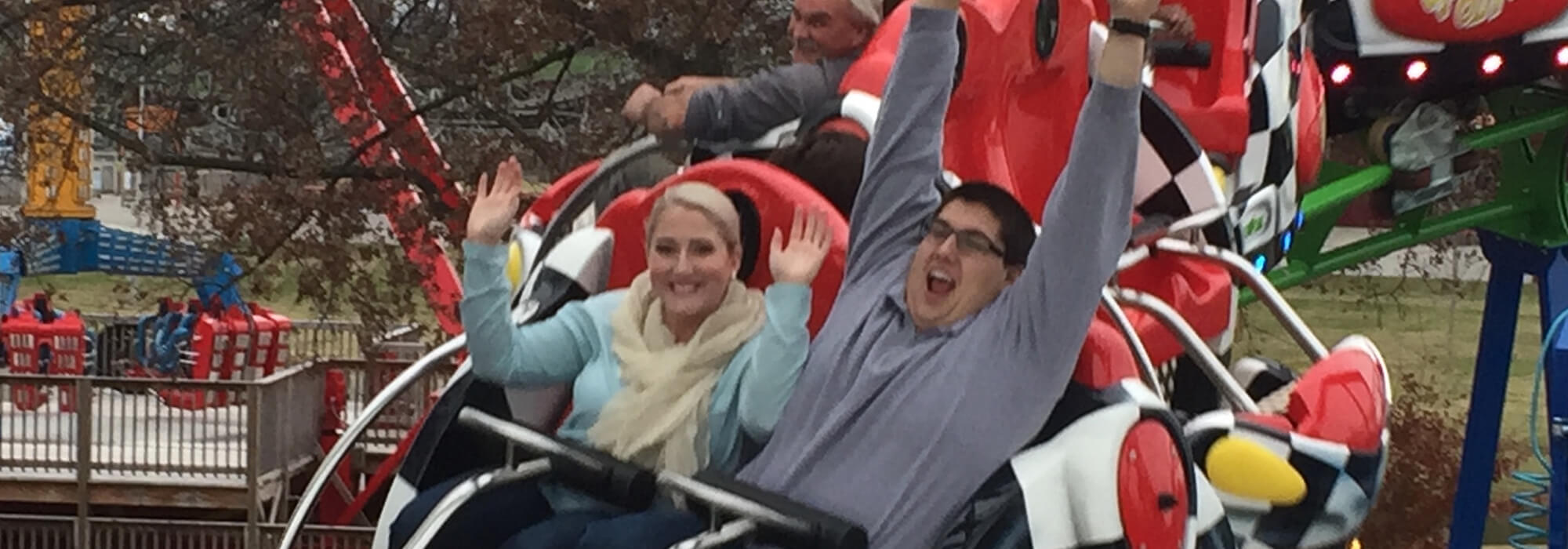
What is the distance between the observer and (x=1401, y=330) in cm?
1069

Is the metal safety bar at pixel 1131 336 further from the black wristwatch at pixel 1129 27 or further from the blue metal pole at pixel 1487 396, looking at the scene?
the blue metal pole at pixel 1487 396

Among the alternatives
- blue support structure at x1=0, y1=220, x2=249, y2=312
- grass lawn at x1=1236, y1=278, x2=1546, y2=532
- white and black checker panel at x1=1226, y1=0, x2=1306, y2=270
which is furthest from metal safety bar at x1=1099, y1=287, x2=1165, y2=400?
blue support structure at x1=0, y1=220, x2=249, y2=312

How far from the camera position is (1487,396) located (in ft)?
19.1

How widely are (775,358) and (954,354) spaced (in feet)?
0.71

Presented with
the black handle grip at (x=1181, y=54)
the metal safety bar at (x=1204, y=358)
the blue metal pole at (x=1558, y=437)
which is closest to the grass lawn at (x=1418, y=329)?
the blue metal pole at (x=1558, y=437)

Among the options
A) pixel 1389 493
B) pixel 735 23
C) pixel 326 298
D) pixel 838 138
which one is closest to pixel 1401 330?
pixel 1389 493

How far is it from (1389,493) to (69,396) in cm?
555

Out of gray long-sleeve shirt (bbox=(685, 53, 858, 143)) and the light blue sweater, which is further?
gray long-sleeve shirt (bbox=(685, 53, 858, 143))

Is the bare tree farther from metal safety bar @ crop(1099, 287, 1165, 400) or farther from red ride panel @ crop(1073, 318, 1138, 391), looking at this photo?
red ride panel @ crop(1073, 318, 1138, 391)

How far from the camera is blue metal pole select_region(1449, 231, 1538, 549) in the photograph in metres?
5.82

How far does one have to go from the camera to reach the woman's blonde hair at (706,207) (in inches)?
97.8

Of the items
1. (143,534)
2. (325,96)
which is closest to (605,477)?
(325,96)

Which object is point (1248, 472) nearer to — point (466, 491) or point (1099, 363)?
point (1099, 363)

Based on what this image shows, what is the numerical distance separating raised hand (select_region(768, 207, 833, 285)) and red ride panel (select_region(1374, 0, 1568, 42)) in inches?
106
